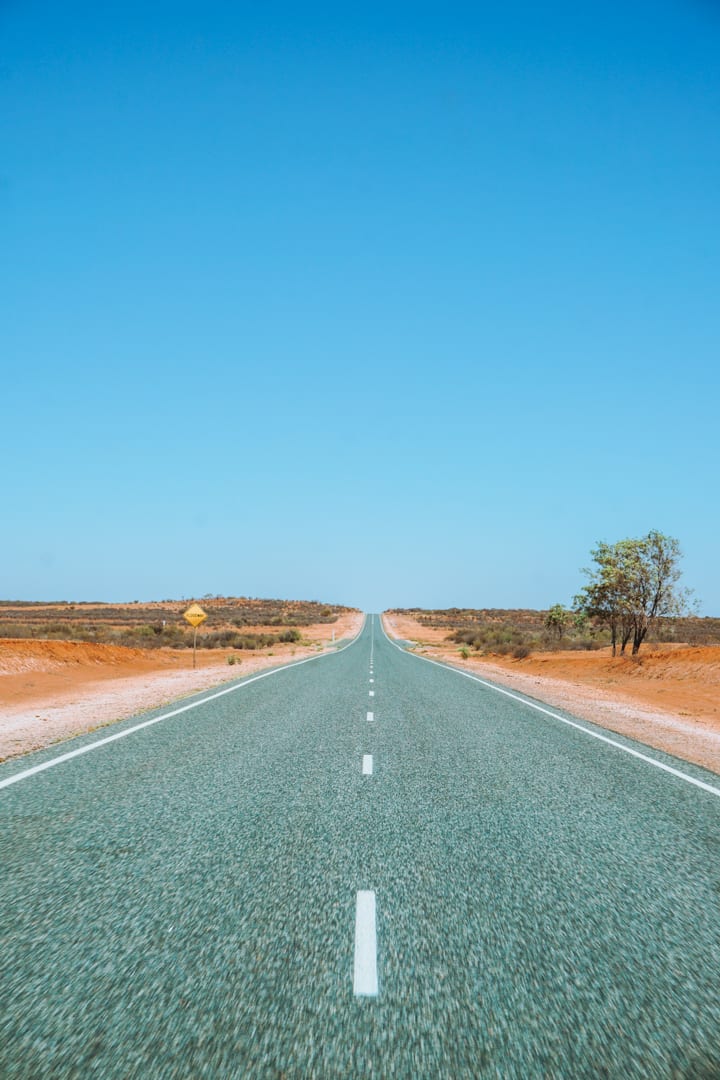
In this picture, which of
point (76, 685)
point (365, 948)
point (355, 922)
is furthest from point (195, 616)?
point (365, 948)

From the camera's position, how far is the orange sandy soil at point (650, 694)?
39.4ft

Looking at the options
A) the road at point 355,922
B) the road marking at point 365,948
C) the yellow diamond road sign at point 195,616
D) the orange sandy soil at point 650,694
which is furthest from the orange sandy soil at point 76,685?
the orange sandy soil at point 650,694

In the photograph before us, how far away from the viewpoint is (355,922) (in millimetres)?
3727

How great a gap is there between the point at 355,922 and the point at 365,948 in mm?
320

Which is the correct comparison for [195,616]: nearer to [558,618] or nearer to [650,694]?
[650,694]

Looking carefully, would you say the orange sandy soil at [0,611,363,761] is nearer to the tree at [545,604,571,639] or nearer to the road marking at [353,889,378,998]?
the road marking at [353,889,378,998]

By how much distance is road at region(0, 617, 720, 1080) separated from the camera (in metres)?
2.64

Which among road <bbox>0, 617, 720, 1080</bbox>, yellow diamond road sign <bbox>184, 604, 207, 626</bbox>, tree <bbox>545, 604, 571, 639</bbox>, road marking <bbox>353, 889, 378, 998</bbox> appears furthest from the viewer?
tree <bbox>545, 604, 571, 639</bbox>

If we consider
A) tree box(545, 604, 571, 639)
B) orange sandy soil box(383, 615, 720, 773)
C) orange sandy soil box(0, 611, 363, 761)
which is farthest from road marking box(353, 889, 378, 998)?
tree box(545, 604, 571, 639)

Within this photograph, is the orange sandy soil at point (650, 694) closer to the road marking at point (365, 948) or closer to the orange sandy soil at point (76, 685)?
the road marking at point (365, 948)

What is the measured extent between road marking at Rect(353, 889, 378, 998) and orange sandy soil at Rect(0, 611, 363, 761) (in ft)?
21.6

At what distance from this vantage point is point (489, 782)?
7.41m

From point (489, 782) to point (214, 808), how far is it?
3.02 m

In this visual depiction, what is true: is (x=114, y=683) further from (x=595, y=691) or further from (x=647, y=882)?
(x=647, y=882)
